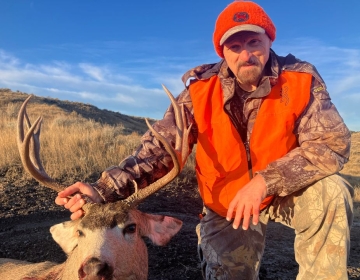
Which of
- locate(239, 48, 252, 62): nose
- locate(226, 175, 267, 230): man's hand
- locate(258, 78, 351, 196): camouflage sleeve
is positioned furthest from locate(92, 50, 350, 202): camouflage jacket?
locate(239, 48, 252, 62): nose

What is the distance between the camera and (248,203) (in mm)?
2902

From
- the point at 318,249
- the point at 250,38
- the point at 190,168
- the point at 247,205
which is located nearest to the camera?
the point at 247,205

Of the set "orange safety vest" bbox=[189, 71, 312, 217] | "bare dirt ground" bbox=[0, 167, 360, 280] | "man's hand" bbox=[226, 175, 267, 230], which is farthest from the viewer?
"bare dirt ground" bbox=[0, 167, 360, 280]

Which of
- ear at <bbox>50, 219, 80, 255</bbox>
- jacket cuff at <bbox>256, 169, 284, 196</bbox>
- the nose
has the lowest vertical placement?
ear at <bbox>50, 219, 80, 255</bbox>

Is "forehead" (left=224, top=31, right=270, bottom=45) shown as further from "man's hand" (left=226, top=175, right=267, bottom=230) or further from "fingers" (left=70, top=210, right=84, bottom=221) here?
"fingers" (left=70, top=210, right=84, bottom=221)

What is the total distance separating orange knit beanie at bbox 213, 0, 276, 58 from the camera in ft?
11.8

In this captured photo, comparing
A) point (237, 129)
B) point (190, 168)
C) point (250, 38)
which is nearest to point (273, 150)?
point (237, 129)

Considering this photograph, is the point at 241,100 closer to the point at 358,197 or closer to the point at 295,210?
the point at 295,210

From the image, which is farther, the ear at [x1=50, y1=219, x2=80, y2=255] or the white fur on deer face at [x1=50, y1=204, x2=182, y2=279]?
the ear at [x1=50, y1=219, x2=80, y2=255]

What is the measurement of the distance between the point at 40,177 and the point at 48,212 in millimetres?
3641

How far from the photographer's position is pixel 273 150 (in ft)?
11.7

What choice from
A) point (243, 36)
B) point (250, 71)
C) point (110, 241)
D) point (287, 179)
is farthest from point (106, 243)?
point (243, 36)

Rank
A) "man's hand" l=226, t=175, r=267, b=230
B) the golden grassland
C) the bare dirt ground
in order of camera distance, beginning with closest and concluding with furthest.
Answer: "man's hand" l=226, t=175, r=267, b=230 < the bare dirt ground < the golden grassland

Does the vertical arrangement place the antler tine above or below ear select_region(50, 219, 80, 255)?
above
